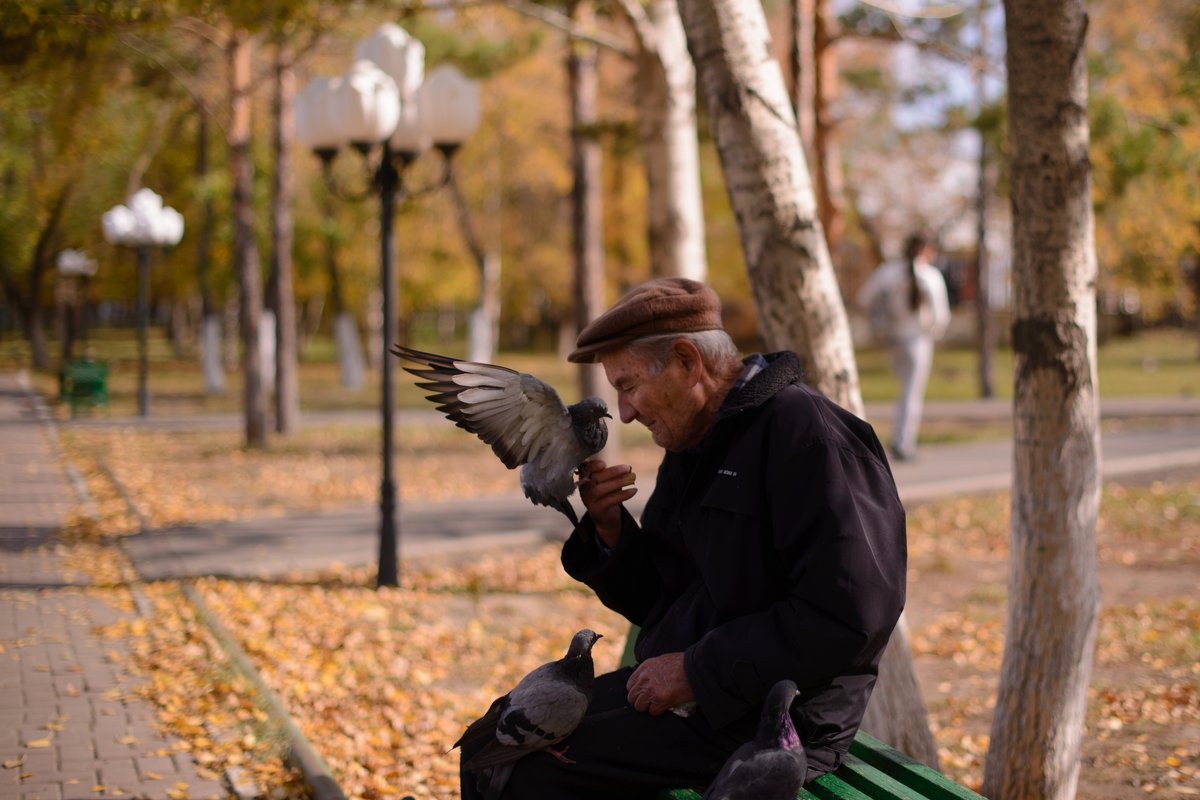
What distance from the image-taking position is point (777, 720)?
2.53 m

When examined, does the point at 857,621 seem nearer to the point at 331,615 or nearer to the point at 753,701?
the point at 753,701

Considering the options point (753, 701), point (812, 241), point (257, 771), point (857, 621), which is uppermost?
point (812, 241)

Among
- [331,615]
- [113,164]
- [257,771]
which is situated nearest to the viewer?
[257,771]

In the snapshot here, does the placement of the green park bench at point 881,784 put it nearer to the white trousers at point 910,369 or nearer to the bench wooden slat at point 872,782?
the bench wooden slat at point 872,782

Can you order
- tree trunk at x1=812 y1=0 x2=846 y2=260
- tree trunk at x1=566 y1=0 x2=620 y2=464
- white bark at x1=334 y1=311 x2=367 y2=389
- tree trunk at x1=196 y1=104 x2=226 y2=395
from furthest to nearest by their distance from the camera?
1. white bark at x1=334 y1=311 x2=367 y2=389
2. tree trunk at x1=196 y1=104 x2=226 y2=395
3. tree trunk at x1=566 y1=0 x2=620 y2=464
4. tree trunk at x1=812 y1=0 x2=846 y2=260

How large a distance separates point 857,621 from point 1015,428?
71.7 inches

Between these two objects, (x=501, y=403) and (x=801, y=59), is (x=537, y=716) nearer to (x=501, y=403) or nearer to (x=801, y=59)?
(x=501, y=403)

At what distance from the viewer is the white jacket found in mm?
12742

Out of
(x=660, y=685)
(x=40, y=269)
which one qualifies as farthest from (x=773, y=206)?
(x=40, y=269)

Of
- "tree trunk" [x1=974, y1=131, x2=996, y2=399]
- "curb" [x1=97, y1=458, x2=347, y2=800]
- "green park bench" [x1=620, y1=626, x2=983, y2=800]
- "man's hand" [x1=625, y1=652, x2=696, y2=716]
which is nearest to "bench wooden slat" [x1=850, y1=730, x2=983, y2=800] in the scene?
"green park bench" [x1=620, y1=626, x2=983, y2=800]

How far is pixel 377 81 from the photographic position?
8484 mm

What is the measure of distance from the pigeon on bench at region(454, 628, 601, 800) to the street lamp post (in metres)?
5.20

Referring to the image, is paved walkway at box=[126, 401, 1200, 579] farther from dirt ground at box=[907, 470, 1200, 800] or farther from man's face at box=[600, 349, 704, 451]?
man's face at box=[600, 349, 704, 451]

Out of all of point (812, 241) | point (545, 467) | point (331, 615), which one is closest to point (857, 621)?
point (545, 467)
